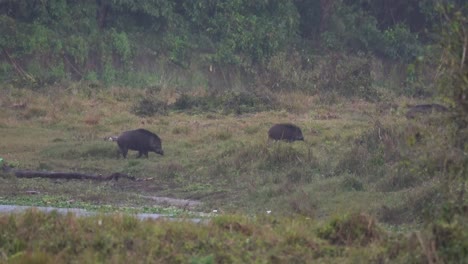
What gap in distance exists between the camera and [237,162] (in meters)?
17.3

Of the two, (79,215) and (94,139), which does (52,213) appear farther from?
(94,139)

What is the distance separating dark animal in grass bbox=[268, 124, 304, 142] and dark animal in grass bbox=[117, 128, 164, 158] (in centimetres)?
258

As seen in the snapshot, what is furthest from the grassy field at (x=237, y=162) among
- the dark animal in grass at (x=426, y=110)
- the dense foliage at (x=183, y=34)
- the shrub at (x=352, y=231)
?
the dense foliage at (x=183, y=34)

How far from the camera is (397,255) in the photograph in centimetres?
900

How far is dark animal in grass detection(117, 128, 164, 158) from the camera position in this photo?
19.3 meters

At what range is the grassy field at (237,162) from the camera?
9758 millimetres

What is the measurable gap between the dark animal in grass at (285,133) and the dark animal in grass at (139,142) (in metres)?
2.58

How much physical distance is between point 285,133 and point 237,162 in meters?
3.36

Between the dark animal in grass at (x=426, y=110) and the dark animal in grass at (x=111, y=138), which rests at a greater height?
the dark animal in grass at (x=426, y=110)

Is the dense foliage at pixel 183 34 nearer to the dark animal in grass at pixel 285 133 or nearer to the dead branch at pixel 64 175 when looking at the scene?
the dark animal in grass at pixel 285 133

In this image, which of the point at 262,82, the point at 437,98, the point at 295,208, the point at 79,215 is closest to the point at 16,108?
the point at 262,82

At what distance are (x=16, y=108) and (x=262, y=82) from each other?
8.55m

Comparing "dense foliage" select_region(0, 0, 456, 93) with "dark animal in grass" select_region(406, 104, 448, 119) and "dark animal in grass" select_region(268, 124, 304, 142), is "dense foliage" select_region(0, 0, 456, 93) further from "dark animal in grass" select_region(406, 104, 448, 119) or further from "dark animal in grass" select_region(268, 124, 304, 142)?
"dark animal in grass" select_region(406, 104, 448, 119)

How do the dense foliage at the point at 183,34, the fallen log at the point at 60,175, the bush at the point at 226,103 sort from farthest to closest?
the dense foliage at the point at 183,34 < the bush at the point at 226,103 < the fallen log at the point at 60,175
